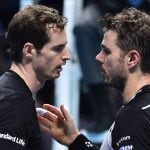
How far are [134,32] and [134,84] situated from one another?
324 mm

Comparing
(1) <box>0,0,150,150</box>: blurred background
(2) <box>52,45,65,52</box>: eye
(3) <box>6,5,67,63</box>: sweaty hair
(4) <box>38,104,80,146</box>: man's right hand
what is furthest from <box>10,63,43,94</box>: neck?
(1) <box>0,0,150,150</box>: blurred background

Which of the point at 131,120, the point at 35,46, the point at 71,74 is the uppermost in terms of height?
the point at 35,46

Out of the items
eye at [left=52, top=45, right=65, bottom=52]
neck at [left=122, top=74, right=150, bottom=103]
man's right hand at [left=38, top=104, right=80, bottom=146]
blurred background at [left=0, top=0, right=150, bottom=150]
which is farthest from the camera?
blurred background at [left=0, top=0, right=150, bottom=150]

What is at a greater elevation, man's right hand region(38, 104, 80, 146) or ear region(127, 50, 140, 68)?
ear region(127, 50, 140, 68)

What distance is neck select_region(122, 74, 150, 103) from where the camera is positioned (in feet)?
16.0

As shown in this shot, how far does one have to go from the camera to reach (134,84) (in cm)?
488

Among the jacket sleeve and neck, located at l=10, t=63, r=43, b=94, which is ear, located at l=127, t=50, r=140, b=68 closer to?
neck, located at l=10, t=63, r=43, b=94

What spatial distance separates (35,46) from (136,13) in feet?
2.20

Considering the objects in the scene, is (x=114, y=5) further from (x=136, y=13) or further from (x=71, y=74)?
(x=136, y=13)

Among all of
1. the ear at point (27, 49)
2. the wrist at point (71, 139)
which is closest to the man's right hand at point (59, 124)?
the wrist at point (71, 139)

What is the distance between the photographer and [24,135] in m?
4.61

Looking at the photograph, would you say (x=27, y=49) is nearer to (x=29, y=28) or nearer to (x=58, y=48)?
(x=29, y=28)

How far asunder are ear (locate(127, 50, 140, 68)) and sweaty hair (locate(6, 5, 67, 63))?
1.66ft

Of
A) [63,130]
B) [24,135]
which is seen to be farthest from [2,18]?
[24,135]
